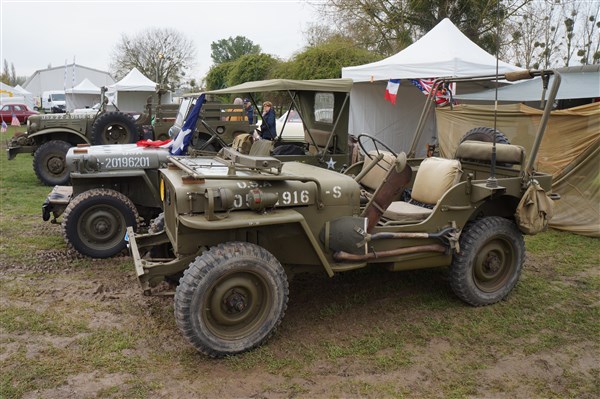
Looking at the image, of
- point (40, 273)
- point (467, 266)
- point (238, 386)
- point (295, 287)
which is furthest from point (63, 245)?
point (467, 266)

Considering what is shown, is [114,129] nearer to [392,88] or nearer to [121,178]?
[121,178]

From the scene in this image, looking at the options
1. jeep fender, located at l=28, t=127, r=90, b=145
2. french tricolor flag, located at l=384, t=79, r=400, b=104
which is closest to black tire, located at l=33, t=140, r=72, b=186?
jeep fender, located at l=28, t=127, r=90, b=145

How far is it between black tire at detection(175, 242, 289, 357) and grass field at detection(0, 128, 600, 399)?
0.42 feet

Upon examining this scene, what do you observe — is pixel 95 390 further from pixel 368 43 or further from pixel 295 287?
pixel 368 43

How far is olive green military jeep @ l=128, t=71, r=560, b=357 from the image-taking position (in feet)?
10.5

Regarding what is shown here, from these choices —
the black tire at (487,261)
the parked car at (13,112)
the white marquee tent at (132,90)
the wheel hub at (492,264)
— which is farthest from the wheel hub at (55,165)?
the parked car at (13,112)

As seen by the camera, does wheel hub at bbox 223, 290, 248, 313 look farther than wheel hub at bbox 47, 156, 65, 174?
No

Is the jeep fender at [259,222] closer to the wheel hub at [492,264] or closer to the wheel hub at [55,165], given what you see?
the wheel hub at [492,264]

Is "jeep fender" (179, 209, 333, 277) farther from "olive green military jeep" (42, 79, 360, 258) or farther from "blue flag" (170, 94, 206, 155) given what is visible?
"blue flag" (170, 94, 206, 155)

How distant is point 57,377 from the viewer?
3041 millimetres

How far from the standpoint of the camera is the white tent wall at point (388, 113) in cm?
1205

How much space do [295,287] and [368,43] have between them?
53.7 ft

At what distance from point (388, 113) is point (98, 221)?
28.2 feet

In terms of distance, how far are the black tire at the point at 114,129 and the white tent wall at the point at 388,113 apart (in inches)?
214
